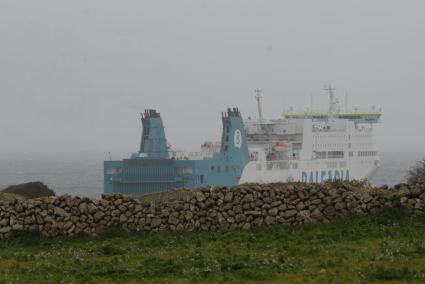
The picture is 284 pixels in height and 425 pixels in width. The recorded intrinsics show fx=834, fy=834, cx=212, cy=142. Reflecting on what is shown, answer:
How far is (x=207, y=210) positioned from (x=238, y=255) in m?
2.65

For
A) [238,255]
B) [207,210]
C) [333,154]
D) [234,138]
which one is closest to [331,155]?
[333,154]

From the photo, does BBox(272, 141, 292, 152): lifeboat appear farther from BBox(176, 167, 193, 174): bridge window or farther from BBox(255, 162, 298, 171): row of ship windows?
BBox(176, 167, 193, 174): bridge window

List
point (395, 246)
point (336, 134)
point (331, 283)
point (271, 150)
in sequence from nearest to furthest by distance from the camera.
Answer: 1. point (331, 283)
2. point (395, 246)
3. point (271, 150)
4. point (336, 134)

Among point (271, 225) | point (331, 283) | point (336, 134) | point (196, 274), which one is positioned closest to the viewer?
point (331, 283)

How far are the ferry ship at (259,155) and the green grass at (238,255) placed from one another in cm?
3144

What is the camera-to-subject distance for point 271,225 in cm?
1224

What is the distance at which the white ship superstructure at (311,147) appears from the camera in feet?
182

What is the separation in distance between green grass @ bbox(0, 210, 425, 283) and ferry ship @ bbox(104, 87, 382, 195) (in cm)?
3144

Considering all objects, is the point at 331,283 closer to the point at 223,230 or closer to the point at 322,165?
the point at 223,230

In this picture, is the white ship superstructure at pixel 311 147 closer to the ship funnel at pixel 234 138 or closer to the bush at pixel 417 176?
the ship funnel at pixel 234 138

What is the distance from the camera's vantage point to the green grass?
883 cm

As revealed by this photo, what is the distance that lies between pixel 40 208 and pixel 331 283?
18.7 feet

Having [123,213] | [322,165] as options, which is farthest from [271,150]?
[123,213]

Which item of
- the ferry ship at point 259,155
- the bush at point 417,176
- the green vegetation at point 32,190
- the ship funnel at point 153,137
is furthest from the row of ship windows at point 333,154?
the green vegetation at point 32,190
